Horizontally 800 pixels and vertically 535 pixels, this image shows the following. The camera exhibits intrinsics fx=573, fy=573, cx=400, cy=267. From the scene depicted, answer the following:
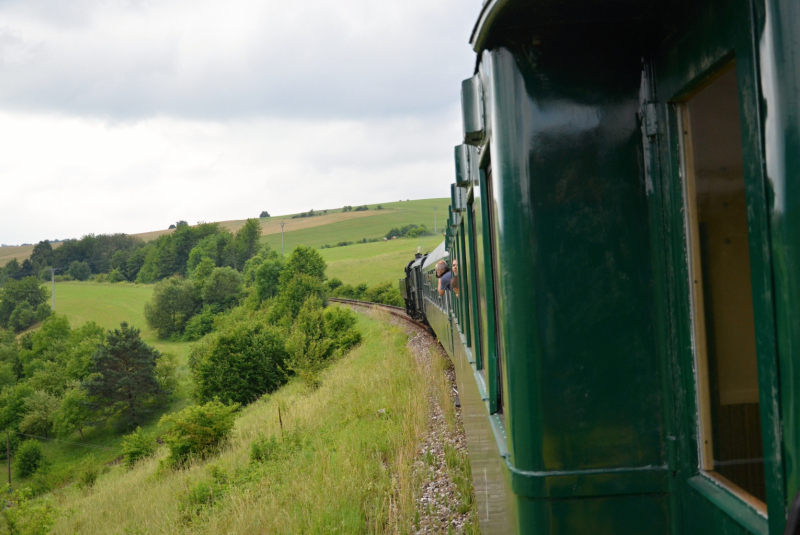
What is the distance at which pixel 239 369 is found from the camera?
3209cm

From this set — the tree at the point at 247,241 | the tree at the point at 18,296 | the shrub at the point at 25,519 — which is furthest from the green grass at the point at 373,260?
the tree at the point at 18,296

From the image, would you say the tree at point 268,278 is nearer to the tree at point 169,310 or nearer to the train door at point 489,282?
the tree at point 169,310

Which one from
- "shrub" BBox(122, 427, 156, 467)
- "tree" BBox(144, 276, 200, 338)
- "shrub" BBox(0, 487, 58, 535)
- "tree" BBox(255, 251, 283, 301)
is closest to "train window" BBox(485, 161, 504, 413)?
"shrub" BBox(0, 487, 58, 535)

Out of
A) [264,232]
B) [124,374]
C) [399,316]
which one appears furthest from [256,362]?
[264,232]

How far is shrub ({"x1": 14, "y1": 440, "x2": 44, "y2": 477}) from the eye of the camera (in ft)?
139

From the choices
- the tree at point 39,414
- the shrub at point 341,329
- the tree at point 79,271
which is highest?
the tree at point 79,271

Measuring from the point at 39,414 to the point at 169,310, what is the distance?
30.2m

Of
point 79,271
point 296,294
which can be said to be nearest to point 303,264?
point 296,294

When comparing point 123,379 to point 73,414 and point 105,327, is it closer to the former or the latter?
point 73,414

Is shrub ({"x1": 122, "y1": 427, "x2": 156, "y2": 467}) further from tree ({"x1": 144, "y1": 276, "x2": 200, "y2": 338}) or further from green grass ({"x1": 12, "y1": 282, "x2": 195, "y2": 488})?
tree ({"x1": 144, "y1": 276, "x2": 200, "y2": 338})

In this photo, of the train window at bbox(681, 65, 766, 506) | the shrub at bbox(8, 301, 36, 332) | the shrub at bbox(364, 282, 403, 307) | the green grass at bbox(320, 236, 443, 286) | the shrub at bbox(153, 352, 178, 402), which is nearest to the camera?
the train window at bbox(681, 65, 766, 506)

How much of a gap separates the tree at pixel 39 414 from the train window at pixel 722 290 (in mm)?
57375

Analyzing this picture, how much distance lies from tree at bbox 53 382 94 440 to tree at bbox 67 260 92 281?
88456mm

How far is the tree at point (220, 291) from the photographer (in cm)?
8100
